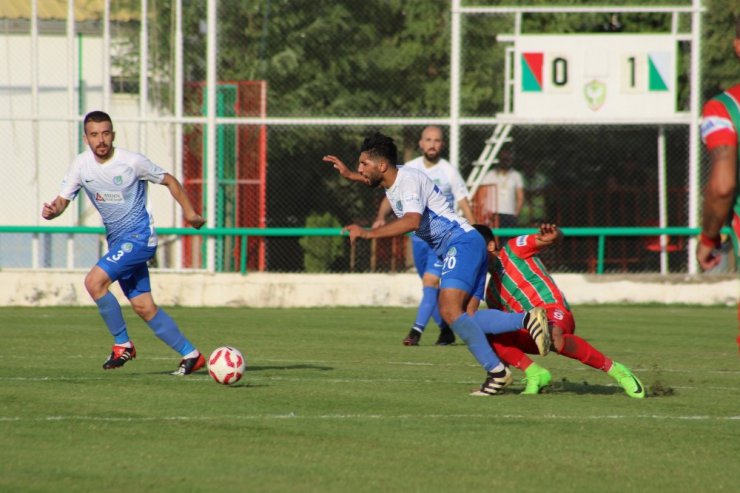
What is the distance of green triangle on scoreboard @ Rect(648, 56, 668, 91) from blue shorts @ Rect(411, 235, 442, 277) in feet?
22.8

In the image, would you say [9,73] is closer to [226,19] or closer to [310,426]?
[226,19]

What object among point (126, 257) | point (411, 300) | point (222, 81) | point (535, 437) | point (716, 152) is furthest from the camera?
point (222, 81)

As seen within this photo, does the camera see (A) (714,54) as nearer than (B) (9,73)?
No

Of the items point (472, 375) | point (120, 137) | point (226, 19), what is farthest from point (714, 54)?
point (472, 375)

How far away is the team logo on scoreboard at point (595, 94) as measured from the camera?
742 inches

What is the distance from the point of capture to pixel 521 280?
9.11 m

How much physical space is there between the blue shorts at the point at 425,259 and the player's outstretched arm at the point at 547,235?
394cm

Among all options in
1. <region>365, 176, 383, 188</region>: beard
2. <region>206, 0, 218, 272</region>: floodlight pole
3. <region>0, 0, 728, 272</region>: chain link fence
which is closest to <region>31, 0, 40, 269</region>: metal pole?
<region>0, 0, 728, 272</region>: chain link fence

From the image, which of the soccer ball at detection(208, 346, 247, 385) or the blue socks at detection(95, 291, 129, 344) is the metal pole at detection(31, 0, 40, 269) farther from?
the soccer ball at detection(208, 346, 247, 385)

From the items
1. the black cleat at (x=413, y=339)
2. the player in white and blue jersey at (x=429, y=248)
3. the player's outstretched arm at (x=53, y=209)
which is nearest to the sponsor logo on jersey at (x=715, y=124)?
the player's outstretched arm at (x=53, y=209)

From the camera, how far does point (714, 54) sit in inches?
976

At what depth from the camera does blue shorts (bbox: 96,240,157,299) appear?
31.2 feet

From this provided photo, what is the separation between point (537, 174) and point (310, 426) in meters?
17.0

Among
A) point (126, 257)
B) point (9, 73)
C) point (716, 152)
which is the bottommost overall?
point (126, 257)
